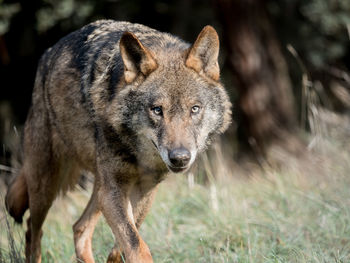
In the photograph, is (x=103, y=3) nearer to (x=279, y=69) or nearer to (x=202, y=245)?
(x=279, y=69)

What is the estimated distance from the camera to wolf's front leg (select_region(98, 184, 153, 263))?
12.4 ft

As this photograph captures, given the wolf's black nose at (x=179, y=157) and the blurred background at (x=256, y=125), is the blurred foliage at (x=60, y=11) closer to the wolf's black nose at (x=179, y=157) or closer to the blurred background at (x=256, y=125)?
the blurred background at (x=256, y=125)

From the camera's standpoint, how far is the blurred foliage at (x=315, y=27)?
394 inches

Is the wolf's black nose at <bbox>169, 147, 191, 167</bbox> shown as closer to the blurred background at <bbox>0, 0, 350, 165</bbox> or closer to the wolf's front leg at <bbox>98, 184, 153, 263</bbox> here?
the wolf's front leg at <bbox>98, 184, 153, 263</bbox>

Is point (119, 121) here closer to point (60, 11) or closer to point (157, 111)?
point (157, 111)

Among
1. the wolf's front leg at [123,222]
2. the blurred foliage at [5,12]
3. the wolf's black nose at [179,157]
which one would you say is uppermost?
the wolf's black nose at [179,157]

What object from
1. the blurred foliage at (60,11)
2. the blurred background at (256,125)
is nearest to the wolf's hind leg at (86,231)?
the blurred background at (256,125)

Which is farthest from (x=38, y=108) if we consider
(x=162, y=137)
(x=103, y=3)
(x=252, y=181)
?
(x=103, y=3)

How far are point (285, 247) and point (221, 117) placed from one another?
1.14m

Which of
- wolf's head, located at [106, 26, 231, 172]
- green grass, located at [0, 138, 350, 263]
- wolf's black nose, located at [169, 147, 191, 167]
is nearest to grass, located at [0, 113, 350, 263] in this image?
green grass, located at [0, 138, 350, 263]

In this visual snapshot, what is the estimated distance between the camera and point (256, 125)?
9938 mm

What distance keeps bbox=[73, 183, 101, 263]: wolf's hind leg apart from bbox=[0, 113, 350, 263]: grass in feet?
0.44

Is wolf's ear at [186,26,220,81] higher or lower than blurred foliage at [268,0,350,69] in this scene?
higher

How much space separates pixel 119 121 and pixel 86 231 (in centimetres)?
133
